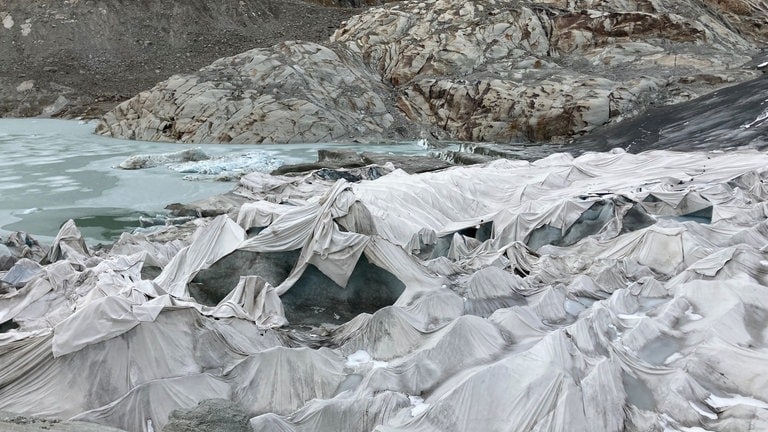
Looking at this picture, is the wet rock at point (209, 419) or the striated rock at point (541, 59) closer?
the wet rock at point (209, 419)

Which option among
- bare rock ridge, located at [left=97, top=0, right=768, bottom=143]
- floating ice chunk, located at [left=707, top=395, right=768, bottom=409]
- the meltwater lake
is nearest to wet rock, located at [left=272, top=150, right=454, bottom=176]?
the meltwater lake

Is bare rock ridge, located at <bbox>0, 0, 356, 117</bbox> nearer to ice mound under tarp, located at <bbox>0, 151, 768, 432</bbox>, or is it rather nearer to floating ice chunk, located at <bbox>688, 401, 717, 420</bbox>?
ice mound under tarp, located at <bbox>0, 151, 768, 432</bbox>

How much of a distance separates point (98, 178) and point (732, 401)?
14.9m

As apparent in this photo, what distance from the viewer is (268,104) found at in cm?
2239

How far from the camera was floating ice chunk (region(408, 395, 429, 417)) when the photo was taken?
386cm

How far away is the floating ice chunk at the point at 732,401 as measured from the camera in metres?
3.79

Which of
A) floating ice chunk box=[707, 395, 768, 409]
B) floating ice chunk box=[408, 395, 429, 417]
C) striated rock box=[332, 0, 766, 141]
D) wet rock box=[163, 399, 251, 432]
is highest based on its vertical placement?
wet rock box=[163, 399, 251, 432]

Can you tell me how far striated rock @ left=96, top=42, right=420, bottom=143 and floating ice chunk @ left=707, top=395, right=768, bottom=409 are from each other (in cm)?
1890

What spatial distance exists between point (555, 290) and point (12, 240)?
699 cm

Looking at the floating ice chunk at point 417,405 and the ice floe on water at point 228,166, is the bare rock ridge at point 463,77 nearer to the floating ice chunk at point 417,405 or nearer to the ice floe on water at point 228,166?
the ice floe on water at point 228,166

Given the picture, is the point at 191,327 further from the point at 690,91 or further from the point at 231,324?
the point at 690,91

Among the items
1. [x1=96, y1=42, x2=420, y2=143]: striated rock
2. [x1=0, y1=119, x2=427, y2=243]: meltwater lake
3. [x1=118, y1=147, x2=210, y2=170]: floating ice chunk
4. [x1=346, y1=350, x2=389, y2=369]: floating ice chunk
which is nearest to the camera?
[x1=346, y1=350, x2=389, y2=369]: floating ice chunk

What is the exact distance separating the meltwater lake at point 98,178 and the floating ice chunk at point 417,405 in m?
7.77

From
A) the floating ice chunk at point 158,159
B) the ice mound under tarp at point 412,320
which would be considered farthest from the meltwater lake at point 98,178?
the ice mound under tarp at point 412,320
